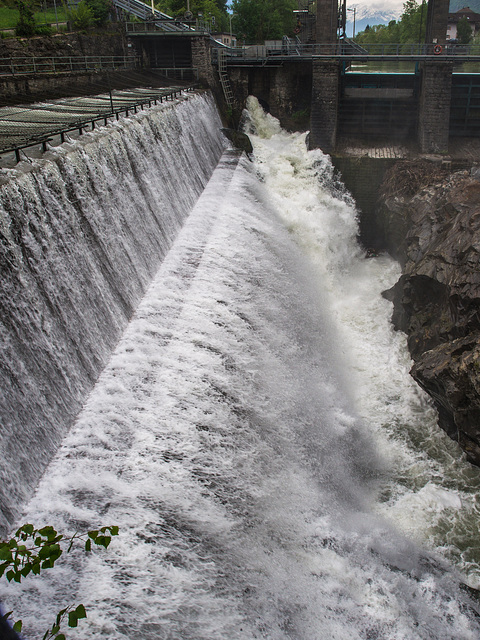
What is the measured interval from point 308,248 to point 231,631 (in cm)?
1450

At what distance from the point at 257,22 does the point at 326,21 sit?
2542 cm

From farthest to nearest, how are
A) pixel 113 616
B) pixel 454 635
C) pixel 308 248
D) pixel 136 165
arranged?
pixel 308 248 → pixel 136 165 → pixel 454 635 → pixel 113 616

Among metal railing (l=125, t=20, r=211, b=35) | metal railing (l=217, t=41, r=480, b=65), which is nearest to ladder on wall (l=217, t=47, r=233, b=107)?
Result: metal railing (l=217, t=41, r=480, b=65)

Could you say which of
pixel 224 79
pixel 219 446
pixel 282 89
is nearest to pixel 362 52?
pixel 282 89

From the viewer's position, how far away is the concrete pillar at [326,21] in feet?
81.7

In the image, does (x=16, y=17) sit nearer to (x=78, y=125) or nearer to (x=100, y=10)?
(x=100, y=10)

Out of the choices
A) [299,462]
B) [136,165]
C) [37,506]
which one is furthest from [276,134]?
[37,506]

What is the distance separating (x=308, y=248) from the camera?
18953 mm

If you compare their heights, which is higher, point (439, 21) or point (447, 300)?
point (439, 21)

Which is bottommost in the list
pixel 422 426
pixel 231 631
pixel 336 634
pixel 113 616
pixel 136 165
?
pixel 422 426

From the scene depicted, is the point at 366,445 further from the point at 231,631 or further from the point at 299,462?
the point at 231,631

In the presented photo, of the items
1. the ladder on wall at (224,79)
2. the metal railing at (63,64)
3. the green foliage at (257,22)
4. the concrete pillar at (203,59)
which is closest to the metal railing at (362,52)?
the ladder on wall at (224,79)

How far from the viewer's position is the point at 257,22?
47156mm

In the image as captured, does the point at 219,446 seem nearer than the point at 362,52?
Yes
